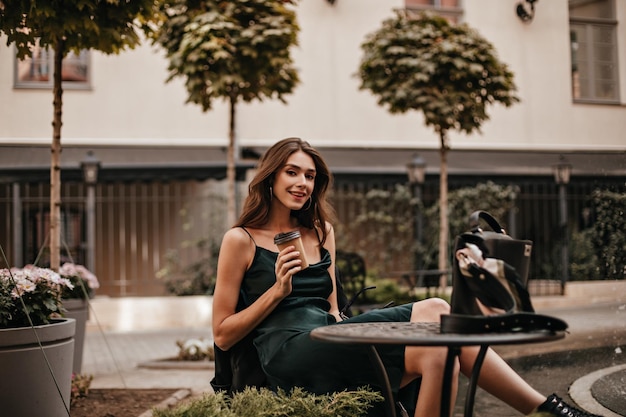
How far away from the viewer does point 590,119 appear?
5.82 meters

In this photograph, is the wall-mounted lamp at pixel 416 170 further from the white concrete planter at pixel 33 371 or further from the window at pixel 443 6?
the white concrete planter at pixel 33 371

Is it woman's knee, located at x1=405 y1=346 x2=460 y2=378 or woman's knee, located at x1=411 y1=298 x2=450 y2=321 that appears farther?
woman's knee, located at x1=411 y1=298 x2=450 y2=321

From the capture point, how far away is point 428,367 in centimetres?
250

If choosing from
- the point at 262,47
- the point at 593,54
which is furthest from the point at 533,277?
the point at 593,54

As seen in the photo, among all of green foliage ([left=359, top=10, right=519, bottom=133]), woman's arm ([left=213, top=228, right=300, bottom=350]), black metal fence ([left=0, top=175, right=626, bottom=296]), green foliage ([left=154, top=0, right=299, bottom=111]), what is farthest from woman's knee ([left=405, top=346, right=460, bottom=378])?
black metal fence ([left=0, top=175, right=626, bottom=296])

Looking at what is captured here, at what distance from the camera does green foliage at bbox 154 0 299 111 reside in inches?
A: 314

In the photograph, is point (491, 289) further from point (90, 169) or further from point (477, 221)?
point (90, 169)

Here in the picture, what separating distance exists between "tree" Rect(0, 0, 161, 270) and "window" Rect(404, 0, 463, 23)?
11990 mm

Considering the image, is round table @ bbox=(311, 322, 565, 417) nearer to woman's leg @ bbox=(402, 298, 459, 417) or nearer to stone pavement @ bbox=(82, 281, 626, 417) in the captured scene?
woman's leg @ bbox=(402, 298, 459, 417)

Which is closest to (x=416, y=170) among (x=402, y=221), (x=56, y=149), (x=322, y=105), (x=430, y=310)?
(x=402, y=221)

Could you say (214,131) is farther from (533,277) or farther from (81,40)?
(81,40)

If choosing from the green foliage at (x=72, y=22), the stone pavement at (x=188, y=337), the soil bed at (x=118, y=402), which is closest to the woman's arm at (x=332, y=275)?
the stone pavement at (x=188, y=337)

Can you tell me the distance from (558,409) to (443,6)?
1520 cm

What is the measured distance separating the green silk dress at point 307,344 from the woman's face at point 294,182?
0.23 m
